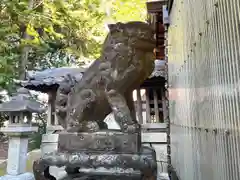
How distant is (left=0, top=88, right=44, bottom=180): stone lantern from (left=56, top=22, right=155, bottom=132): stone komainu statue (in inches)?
95.6

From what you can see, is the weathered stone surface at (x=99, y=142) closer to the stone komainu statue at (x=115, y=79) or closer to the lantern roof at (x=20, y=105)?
the stone komainu statue at (x=115, y=79)

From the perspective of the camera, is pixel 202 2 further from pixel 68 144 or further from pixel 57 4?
pixel 57 4

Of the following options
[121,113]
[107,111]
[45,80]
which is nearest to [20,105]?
[45,80]

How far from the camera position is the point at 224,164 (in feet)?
4.23

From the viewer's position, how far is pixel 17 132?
4336 mm

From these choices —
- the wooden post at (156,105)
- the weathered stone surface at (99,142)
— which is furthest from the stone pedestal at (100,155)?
the wooden post at (156,105)

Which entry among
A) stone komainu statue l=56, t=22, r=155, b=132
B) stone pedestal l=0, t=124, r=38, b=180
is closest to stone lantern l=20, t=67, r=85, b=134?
stone pedestal l=0, t=124, r=38, b=180

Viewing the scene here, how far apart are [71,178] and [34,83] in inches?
198

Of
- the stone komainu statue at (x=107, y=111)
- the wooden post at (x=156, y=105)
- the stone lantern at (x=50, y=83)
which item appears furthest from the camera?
the stone lantern at (x=50, y=83)

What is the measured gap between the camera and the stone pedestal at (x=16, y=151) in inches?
169

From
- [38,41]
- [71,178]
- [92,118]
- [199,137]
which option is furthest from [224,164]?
[38,41]

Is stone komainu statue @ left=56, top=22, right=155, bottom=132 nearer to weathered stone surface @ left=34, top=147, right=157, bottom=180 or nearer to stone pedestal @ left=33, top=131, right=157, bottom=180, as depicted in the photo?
stone pedestal @ left=33, top=131, right=157, bottom=180

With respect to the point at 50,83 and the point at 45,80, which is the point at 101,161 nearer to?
the point at 50,83

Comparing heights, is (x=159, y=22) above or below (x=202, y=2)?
above
